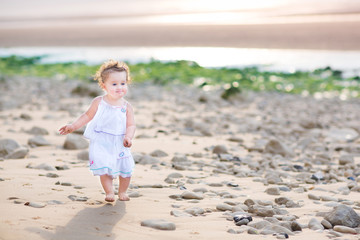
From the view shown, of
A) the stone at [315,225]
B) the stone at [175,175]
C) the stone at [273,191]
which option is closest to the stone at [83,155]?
the stone at [175,175]

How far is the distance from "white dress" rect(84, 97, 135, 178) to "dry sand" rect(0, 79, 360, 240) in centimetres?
28

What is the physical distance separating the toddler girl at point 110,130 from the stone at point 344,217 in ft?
4.85

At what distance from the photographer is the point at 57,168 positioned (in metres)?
5.31

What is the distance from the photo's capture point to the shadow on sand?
345 cm

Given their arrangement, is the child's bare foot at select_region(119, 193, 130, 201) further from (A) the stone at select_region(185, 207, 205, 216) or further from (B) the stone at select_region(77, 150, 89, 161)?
(B) the stone at select_region(77, 150, 89, 161)

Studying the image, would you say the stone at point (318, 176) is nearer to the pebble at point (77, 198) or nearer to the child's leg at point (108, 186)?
the child's leg at point (108, 186)

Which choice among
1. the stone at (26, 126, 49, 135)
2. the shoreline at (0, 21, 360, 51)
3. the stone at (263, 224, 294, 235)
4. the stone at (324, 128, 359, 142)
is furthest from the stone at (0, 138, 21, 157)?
the shoreline at (0, 21, 360, 51)

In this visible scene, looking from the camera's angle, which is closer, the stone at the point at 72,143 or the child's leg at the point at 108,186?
the child's leg at the point at 108,186

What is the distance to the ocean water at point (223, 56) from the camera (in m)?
14.3

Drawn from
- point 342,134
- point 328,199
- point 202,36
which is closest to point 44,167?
point 328,199

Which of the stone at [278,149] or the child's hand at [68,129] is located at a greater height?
the child's hand at [68,129]

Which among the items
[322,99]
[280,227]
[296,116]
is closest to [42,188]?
[280,227]

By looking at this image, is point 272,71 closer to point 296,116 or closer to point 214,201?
point 296,116

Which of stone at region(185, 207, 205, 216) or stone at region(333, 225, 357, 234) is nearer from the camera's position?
stone at region(333, 225, 357, 234)
